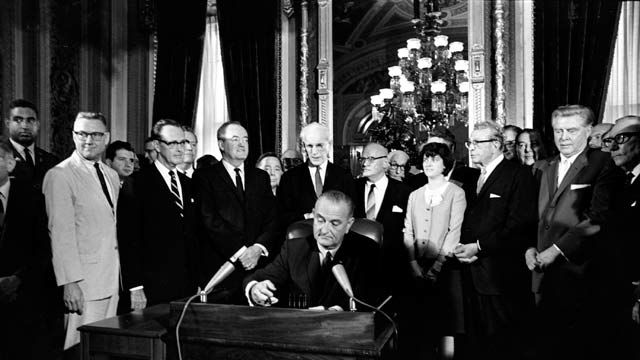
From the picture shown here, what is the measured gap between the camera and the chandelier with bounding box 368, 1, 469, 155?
295 inches

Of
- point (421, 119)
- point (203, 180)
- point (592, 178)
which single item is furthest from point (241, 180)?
point (421, 119)

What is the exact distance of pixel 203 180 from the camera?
348 cm

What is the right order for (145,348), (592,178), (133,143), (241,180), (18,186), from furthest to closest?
(133,143) → (241,180) → (592,178) → (18,186) → (145,348)

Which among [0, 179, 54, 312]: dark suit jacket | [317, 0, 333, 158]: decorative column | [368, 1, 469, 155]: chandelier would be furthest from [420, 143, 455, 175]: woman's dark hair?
[317, 0, 333, 158]: decorative column

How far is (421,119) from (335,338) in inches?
235

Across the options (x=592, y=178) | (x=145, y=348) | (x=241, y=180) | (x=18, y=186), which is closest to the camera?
(x=145, y=348)

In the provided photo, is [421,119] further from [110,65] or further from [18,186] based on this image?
[18,186]

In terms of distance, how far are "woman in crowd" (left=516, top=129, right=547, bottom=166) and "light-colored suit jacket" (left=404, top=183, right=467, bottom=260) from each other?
1092mm

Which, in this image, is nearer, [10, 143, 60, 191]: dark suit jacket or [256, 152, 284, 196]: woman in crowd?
[10, 143, 60, 191]: dark suit jacket

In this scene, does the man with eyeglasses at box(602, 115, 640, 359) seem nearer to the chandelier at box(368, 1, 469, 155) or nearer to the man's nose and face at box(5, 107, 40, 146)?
the man's nose and face at box(5, 107, 40, 146)

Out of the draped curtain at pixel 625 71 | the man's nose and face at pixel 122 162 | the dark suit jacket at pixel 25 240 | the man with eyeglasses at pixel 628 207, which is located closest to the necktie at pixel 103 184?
the dark suit jacket at pixel 25 240

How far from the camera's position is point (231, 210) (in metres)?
3.46

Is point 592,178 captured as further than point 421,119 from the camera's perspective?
No

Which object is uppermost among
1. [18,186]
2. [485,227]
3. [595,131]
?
[595,131]
